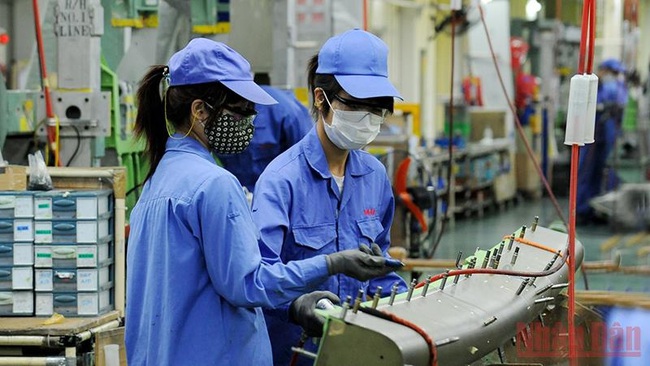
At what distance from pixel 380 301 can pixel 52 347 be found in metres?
2.06

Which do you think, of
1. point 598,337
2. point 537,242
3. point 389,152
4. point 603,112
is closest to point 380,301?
point 537,242

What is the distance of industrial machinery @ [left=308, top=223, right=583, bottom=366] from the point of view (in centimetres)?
229

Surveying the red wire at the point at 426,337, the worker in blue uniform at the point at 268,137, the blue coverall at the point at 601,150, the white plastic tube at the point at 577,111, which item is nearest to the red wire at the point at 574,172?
the white plastic tube at the point at 577,111

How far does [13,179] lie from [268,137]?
159 cm

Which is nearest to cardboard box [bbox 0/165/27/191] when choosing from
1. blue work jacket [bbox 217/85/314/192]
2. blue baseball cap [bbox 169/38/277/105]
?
blue work jacket [bbox 217/85/314/192]

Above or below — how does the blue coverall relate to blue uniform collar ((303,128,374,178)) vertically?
below

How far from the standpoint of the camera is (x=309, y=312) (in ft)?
8.99

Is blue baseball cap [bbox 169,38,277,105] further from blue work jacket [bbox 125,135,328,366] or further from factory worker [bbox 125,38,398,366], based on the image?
blue work jacket [bbox 125,135,328,366]

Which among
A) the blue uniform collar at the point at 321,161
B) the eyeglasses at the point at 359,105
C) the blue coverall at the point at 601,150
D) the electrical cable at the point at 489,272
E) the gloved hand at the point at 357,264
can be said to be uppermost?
the eyeglasses at the point at 359,105

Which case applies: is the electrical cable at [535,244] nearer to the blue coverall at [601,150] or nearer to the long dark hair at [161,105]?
the long dark hair at [161,105]

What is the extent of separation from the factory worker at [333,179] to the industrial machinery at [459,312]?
36cm

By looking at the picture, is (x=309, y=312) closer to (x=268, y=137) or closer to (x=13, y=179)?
(x=13, y=179)

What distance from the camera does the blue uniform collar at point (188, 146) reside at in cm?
278

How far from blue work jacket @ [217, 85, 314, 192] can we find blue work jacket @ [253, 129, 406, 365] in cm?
236
